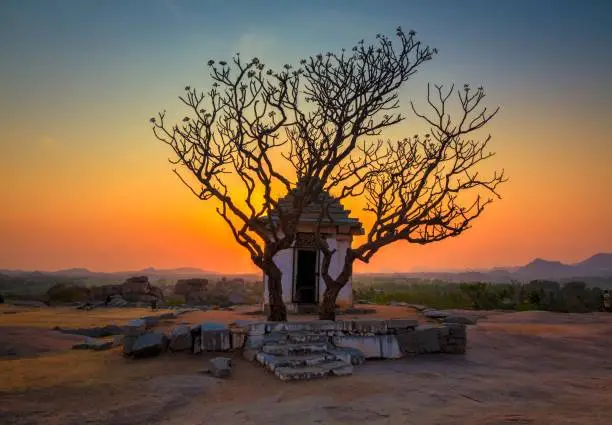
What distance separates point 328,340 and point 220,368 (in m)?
2.95

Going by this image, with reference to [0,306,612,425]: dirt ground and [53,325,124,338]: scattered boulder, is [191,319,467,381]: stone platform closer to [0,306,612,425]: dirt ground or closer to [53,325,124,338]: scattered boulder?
[0,306,612,425]: dirt ground

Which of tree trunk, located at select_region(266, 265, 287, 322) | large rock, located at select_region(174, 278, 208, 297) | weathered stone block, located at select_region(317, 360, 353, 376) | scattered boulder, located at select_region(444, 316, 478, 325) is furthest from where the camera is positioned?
large rock, located at select_region(174, 278, 208, 297)

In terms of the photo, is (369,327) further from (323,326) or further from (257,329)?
(257,329)

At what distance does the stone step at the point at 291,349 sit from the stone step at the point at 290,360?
18 centimetres

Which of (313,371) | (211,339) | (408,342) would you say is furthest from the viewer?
(408,342)

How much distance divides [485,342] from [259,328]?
20.8ft

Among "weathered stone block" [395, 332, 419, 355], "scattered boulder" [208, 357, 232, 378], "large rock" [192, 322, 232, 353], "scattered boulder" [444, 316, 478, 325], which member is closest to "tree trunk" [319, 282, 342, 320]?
"weathered stone block" [395, 332, 419, 355]

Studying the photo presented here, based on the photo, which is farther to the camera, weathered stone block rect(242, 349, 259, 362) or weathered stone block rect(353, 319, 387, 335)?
weathered stone block rect(353, 319, 387, 335)

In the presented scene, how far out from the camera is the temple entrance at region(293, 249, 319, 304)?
60.8ft

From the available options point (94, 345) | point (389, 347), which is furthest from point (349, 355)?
point (94, 345)

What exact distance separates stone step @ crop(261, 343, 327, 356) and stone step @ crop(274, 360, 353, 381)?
2.65 ft

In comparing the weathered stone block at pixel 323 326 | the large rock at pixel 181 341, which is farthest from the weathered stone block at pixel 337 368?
the large rock at pixel 181 341

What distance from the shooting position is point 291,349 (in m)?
9.65

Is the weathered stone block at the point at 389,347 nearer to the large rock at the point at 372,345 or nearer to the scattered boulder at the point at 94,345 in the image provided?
the large rock at the point at 372,345
